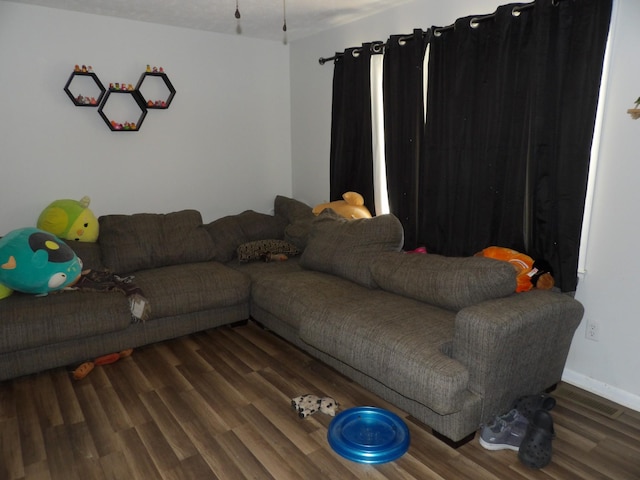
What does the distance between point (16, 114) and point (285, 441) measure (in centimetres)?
297

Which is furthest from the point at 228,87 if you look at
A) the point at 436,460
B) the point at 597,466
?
the point at 597,466

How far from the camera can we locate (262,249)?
3.67m

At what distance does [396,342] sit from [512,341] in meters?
0.52

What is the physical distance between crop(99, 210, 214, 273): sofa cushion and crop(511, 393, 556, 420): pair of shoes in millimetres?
2460

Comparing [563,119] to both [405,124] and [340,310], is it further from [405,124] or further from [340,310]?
[340,310]

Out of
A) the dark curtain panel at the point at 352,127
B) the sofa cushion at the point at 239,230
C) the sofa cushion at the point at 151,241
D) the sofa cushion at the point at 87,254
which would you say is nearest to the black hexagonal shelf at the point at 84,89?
the sofa cushion at the point at 151,241

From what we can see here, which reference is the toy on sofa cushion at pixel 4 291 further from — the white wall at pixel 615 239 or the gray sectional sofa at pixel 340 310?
the white wall at pixel 615 239

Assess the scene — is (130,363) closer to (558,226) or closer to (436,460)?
(436,460)

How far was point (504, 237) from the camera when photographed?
2.67 meters

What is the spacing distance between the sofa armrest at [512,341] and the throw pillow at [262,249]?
1916 mm

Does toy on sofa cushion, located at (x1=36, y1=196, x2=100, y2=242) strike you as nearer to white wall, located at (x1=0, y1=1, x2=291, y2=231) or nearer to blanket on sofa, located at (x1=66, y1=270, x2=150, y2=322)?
white wall, located at (x1=0, y1=1, x2=291, y2=231)

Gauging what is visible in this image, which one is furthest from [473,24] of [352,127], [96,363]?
[96,363]

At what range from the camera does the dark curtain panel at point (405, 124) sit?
9.99 ft

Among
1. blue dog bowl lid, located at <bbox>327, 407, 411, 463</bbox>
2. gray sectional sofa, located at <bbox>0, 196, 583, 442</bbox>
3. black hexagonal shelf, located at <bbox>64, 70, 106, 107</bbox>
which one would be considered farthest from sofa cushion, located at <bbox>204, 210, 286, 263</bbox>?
blue dog bowl lid, located at <bbox>327, 407, 411, 463</bbox>
